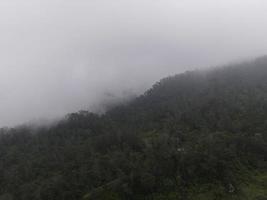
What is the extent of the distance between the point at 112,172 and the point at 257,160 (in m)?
40.3

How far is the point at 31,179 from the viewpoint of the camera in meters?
158

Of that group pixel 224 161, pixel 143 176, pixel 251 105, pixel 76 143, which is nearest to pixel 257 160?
pixel 224 161

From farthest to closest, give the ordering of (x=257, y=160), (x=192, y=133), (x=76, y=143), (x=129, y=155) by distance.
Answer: (x=76, y=143) → (x=192, y=133) → (x=129, y=155) → (x=257, y=160)

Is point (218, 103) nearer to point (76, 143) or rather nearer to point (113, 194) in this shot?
point (76, 143)

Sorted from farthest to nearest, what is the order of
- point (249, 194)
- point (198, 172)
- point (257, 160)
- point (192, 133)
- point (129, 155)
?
1. point (192, 133)
2. point (129, 155)
3. point (257, 160)
4. point (198, 172)
5. point (249, 194)

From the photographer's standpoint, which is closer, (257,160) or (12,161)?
(257,160)

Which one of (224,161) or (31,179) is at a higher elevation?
(31,179)

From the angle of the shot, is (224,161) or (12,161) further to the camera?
(12,161)

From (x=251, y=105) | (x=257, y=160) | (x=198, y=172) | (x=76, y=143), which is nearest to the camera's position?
(x=198, y=172)

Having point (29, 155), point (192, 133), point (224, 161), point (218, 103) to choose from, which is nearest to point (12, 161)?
point (29, 155)

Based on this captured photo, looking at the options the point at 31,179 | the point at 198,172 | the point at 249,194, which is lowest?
the point at 249,194

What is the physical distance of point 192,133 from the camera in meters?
168

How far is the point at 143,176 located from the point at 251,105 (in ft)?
257

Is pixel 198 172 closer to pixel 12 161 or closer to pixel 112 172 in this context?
pixel 112 172
